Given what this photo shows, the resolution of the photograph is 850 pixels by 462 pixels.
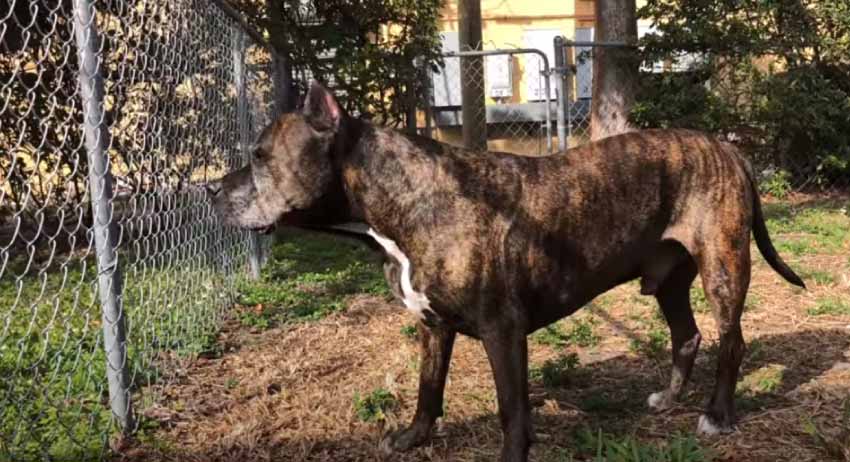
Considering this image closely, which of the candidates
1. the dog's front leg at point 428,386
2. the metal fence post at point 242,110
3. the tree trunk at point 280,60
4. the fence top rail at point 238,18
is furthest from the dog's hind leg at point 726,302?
the tree trunk at point 280,60

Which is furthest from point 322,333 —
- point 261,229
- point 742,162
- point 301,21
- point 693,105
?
point 693,105

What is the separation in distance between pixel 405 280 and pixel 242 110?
3681mm

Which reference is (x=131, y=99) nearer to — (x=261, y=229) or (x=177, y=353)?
(x=177, y=353)

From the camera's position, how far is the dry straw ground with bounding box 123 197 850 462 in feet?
11.6

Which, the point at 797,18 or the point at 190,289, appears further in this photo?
the point at 797,18

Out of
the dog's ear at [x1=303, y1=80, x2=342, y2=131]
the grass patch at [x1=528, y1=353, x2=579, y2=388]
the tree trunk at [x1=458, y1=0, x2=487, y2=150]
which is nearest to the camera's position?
the dog's ear at [x1=303, y1=80, x2=342, y2=131]

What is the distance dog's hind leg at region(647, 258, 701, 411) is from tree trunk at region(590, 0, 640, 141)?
6150mm

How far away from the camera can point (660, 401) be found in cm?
391

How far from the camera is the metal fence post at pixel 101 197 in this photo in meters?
3.24

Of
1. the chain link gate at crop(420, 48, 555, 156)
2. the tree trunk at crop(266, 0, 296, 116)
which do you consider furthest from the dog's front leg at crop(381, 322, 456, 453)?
the chain link gate at crop(420, 48, 555, 156)

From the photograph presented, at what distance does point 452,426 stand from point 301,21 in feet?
19.6

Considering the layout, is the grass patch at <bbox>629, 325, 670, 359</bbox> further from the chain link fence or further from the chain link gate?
the chain link gate

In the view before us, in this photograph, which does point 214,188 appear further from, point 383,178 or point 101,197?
point 383,178

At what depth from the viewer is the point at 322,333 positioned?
17.1 feet
